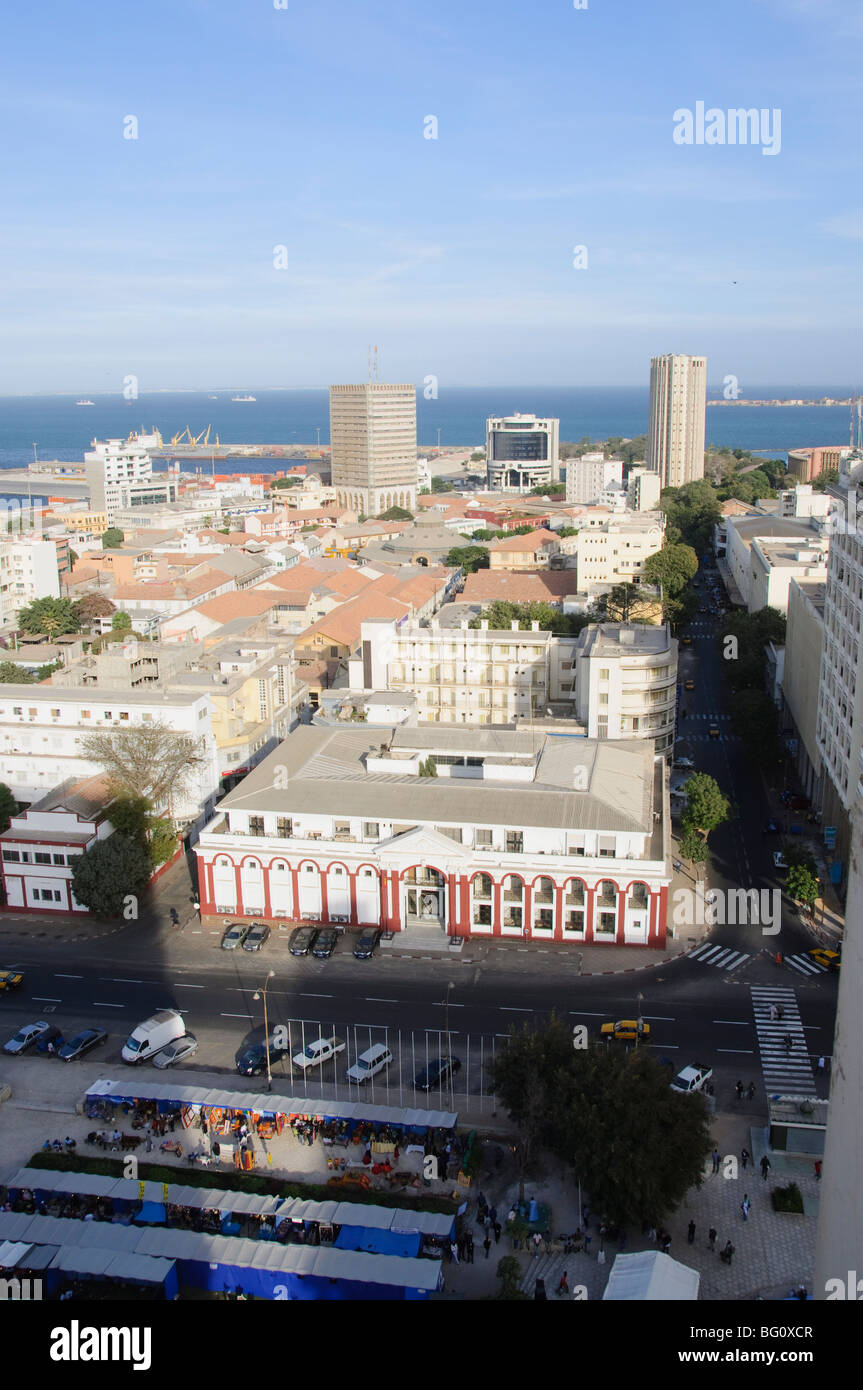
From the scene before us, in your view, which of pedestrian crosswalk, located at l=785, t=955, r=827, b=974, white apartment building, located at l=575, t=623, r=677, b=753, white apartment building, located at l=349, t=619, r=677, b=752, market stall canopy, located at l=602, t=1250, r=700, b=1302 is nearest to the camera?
market stall canopy, located at l=602, t=1250, r=700, b=1302

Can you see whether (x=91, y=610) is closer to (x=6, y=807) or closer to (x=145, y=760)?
(x=6, y=807)

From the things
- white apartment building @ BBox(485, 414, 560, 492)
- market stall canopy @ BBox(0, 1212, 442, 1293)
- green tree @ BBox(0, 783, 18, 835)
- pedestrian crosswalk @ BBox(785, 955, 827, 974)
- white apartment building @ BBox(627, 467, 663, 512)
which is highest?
white apartment building @ BBox(485, 414, 560, 492)

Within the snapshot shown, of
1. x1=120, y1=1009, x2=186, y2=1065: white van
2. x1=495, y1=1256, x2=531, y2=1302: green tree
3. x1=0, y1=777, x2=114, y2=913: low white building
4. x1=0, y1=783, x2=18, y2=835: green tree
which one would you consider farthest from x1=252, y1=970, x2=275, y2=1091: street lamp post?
x1=0, y1=783, x2=18, y2=835: green tree

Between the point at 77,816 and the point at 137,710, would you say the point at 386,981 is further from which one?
the point at 137,710

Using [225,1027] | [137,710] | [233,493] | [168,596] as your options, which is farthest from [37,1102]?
[233,493]

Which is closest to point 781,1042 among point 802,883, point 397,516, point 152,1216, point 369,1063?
point 802,883

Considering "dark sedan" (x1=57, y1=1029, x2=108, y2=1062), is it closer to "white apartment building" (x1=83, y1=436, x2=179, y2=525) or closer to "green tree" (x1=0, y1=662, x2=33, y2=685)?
"green tree" (x1=0, y1=662, x2=33, y2=685)
